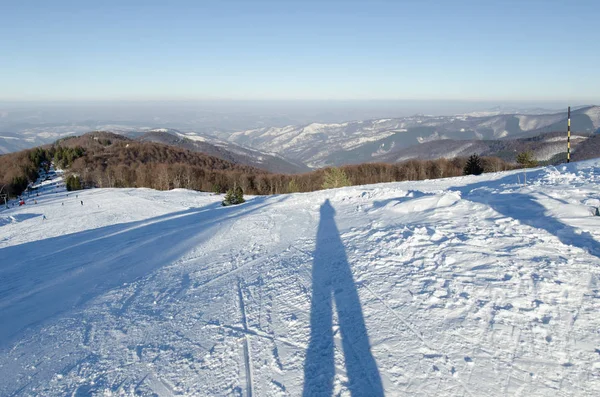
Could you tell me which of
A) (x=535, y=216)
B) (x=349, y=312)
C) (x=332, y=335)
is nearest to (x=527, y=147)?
(x=535, y=216)

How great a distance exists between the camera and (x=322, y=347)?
554cm

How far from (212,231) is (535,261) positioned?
12569 mm

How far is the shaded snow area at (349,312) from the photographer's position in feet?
15.6

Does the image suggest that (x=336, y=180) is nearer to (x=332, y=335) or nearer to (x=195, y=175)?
(x=332, y=335)

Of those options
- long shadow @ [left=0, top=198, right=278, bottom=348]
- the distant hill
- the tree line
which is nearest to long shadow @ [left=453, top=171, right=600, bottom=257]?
long shadow @ [left=0, top=198, right=278, bottom=348]

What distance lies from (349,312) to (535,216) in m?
6.47

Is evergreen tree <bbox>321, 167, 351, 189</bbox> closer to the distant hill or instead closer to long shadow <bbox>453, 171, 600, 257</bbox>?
long shadow <bbox>453, 171, 600, 257</bbox>

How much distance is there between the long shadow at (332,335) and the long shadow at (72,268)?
6149 mm

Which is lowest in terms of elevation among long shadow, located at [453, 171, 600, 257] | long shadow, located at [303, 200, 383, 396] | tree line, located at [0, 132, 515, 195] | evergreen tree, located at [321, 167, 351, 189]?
tree line, located at [0, 132, 515, 195]

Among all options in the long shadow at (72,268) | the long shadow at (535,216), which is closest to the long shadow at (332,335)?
the long shadow at (535,216)

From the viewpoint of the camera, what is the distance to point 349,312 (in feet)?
21.2

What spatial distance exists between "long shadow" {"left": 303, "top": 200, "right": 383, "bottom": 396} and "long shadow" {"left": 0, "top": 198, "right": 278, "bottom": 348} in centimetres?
615

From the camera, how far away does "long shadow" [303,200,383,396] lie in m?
4.69

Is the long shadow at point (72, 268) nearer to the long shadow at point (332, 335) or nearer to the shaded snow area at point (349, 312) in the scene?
the shaded snow area at point (349, 312)
